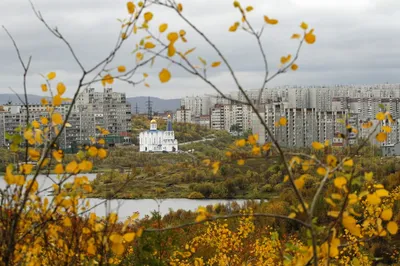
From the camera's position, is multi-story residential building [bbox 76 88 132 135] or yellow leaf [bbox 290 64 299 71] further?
multi-story residential building [bbox 76 88 132 135]

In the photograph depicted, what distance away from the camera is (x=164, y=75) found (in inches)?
62.2

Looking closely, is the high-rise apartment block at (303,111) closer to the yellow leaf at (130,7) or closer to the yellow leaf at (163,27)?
the yellow leaf at (130,7)

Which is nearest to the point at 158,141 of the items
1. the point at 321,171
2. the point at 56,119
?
the point at 56,119

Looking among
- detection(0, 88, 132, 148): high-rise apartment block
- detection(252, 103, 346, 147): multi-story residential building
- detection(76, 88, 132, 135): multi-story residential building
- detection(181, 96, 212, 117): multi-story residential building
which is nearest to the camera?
detection(252, 103, 346, 147): multi-story residential building

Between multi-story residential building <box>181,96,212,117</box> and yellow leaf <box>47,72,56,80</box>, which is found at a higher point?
multi-story residential building <box>181,96,212,117</box>

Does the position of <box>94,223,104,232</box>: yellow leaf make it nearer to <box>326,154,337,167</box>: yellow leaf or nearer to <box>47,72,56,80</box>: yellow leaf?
<box>47,72,56,80</box>: yellow leaf

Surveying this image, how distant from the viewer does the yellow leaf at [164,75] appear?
1573 millimetres

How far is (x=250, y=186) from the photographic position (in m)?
26.3

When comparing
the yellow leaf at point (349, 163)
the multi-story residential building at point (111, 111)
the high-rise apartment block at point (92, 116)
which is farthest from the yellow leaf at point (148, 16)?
the multi-story residential building at point (111, 111)

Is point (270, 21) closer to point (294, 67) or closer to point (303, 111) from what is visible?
point (294, 67)

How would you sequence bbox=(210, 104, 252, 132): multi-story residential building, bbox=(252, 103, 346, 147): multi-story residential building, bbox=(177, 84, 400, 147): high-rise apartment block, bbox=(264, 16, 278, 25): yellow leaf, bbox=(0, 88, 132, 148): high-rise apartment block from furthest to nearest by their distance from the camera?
bbox=(210, 104, 252, 132): multi-story residential building
bbox=(0, 88, 132, 148): high-rise apartment block
bbox=(252, 103, 346, 147): multi-story residential building
bbox=(177, 84, 400, 147): high-rise apartment block
bbox=(264, 16, 278, 25): yellow leaf

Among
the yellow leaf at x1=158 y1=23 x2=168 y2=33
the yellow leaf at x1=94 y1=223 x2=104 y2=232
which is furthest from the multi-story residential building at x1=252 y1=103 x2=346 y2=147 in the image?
the yellow leaf at x1=158 y1=23 x2=168 y2=33

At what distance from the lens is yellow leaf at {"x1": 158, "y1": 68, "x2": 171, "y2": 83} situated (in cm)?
157

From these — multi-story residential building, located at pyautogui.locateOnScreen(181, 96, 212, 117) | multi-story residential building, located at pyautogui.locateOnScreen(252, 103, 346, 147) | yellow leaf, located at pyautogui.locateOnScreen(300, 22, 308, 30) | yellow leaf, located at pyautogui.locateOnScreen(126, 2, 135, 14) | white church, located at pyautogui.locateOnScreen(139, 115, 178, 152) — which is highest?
multi-story residential building, located at pyautogui.locateOnScreen(181, 96, 212, 117)
